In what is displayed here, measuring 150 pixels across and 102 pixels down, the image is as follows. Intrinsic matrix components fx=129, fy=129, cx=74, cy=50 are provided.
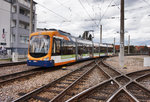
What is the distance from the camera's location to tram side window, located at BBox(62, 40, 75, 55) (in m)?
11.1

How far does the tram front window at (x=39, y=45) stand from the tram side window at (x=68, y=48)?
77.9 inches

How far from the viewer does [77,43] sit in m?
14.8

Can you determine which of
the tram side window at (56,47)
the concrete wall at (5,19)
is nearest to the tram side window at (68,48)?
the tram side window at (56,47)

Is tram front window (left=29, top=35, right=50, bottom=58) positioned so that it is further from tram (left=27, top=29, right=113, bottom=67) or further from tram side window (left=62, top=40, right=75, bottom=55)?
tram side window (left=62, top=40, right=75, bottom=55)

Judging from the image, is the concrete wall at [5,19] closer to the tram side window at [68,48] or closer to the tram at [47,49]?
the tram side window at [68,48]

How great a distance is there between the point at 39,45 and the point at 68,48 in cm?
329

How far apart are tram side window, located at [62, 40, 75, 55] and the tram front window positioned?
6.49 feet

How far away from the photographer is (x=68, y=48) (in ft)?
39.6

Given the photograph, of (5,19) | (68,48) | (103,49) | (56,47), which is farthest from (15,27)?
(56,47)

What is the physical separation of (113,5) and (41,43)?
8689mm

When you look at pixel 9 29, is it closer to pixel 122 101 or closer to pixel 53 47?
pixel 53 47

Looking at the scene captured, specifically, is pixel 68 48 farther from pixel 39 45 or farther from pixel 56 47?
pixel 39 45

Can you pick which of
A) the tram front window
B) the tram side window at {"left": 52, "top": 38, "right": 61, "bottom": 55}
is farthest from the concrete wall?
the tram side window at {"left": 52, "top": 38, "right": 61, "bottom": 55}

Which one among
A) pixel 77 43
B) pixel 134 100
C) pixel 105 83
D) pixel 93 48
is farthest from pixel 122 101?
pixel 93 48
